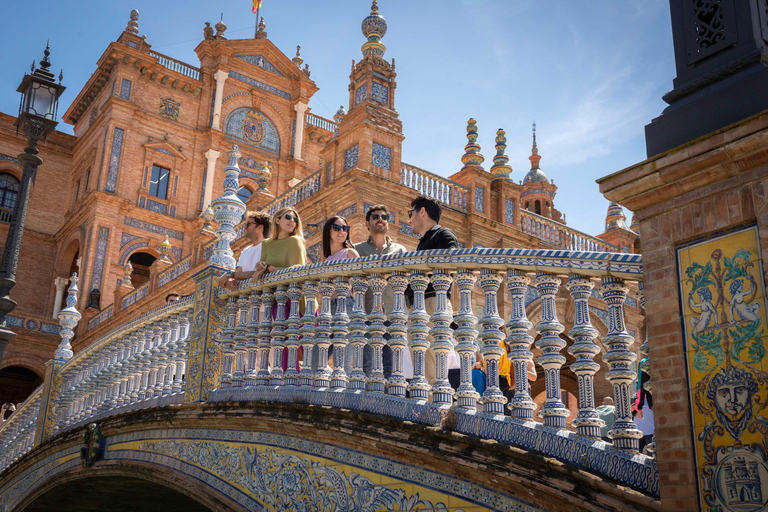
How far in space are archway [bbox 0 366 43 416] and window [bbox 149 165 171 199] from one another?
8.81 m

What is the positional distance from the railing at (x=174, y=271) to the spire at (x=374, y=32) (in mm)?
9194

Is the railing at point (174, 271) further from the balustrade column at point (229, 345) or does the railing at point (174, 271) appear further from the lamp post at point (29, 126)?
the balustrade column at point (229, 345)

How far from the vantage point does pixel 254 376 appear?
6.42 meters

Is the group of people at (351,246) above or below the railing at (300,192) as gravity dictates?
below

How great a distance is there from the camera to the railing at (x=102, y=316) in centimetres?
2698

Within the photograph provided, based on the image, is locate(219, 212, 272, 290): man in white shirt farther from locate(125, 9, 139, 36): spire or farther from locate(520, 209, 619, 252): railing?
locate(125, 9, 139, 36): spire

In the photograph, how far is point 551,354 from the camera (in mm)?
4152

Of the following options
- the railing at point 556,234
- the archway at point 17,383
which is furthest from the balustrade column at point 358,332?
the archway at point 17,383

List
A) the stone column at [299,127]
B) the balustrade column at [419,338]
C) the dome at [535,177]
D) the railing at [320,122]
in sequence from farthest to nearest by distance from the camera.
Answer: the dome at [535,177], the railing at [320,122], the stone column at [299,127], the balustrade column at [419,338]

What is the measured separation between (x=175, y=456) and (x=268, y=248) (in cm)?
214

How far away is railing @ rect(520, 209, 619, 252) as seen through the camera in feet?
66.2

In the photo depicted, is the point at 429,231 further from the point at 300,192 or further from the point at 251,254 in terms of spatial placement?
the point at 300,192

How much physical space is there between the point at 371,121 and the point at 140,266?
61.9ft

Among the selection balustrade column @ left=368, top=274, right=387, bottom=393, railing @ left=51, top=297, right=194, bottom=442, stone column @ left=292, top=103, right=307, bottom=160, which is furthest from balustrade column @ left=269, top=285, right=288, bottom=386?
stone column @ left=292, top=103, right=307, bottom=160
